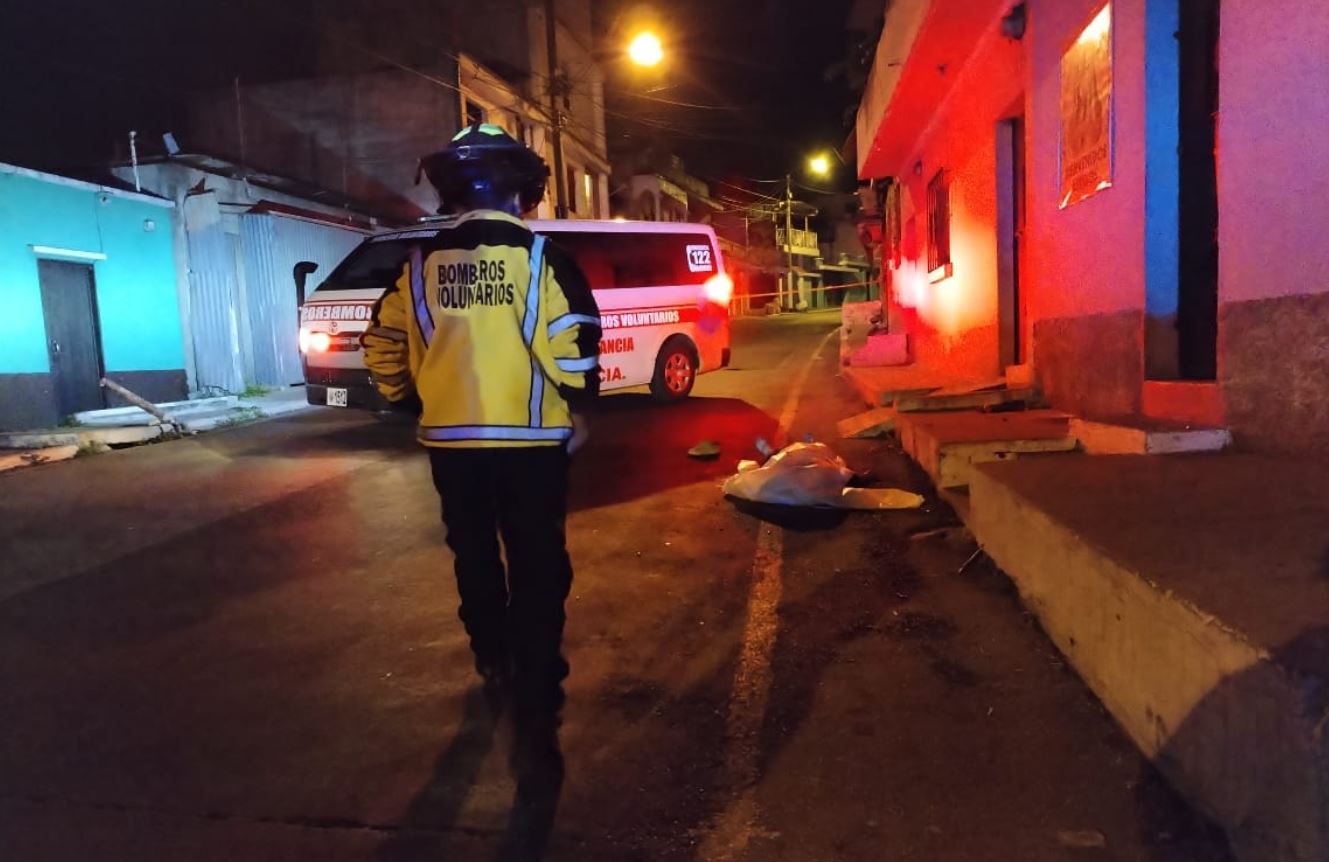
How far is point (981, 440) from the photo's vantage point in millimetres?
5695

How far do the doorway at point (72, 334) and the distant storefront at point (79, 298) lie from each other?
0.05ft

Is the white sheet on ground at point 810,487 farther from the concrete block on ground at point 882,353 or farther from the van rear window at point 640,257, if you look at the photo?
the concrete block on ground at point 882,353

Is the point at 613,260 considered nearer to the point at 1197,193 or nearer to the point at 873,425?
the point at 873,425

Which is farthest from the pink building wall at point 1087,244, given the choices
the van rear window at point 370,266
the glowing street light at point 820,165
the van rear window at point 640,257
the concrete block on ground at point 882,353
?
the glowing street light at point 820,165

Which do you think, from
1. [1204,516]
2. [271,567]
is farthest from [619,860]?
[271,567]

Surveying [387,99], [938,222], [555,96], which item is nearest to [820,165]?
[555,96]

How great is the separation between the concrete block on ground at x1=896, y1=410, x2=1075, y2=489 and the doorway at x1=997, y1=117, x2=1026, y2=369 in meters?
2.70

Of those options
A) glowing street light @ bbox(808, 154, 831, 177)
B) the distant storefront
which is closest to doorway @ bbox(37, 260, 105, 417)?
the distant storefront

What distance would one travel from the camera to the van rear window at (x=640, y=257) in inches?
415

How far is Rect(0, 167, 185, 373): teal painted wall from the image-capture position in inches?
477

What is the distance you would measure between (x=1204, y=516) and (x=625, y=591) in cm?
256

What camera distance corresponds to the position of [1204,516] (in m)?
3.40

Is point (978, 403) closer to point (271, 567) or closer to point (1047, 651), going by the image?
point (1047, 651)

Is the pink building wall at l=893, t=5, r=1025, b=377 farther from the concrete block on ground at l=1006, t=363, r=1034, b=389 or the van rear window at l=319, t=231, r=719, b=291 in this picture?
the van rear window at l=319, t=231, r=719, b=291
